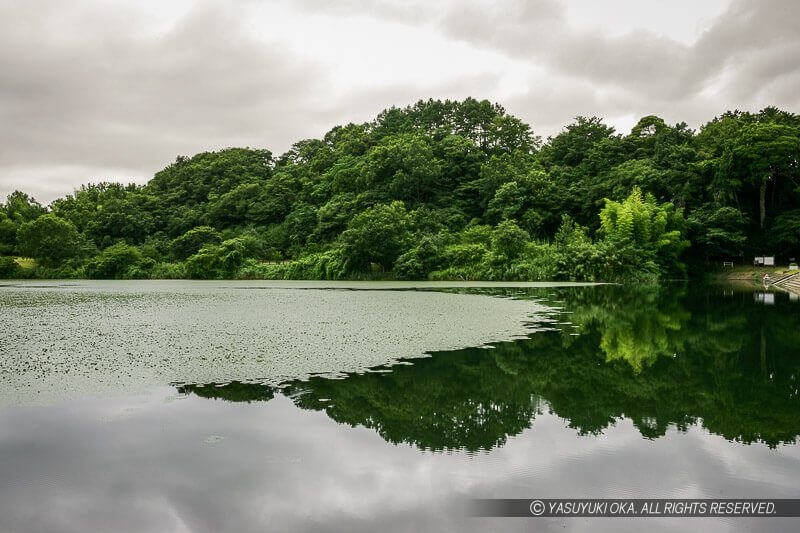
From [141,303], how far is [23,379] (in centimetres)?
1182

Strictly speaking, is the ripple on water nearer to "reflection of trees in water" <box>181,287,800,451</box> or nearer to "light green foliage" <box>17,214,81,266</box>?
"reflection of trees in water" <box>181,287,800,451</box>

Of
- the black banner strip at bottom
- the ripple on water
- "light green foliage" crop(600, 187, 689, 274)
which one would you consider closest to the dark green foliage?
the ripple on water

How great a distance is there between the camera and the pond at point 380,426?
11.0 feet

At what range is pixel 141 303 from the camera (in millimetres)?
17953

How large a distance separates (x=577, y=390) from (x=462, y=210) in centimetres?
3943

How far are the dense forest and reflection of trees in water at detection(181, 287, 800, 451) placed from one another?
2403 cm

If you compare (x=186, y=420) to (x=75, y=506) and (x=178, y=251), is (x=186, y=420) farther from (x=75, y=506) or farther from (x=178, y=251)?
(x=178, y=251)

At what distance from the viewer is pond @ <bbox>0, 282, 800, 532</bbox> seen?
3.35 m

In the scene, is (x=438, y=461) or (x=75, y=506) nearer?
(x=75, y=506)

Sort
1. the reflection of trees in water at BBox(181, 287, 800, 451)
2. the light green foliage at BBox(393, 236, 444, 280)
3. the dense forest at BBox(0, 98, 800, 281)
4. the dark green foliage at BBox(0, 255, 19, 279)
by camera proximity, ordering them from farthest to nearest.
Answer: the dark green foliage at BBox(0, 255, 19, 279) → the light green foliage at BBox(393, 236, 444, 280) → the dense forest at BBox(0, 98, 800, 281) → the reflection of trees in water at BBox(181, 287, 800, 451)

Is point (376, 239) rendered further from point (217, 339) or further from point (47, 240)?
point (47, 240)

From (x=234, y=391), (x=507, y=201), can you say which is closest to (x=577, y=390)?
(x=234, y=391)

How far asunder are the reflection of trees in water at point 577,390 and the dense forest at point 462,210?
24.0 m

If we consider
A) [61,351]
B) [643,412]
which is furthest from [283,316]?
[643,412]
